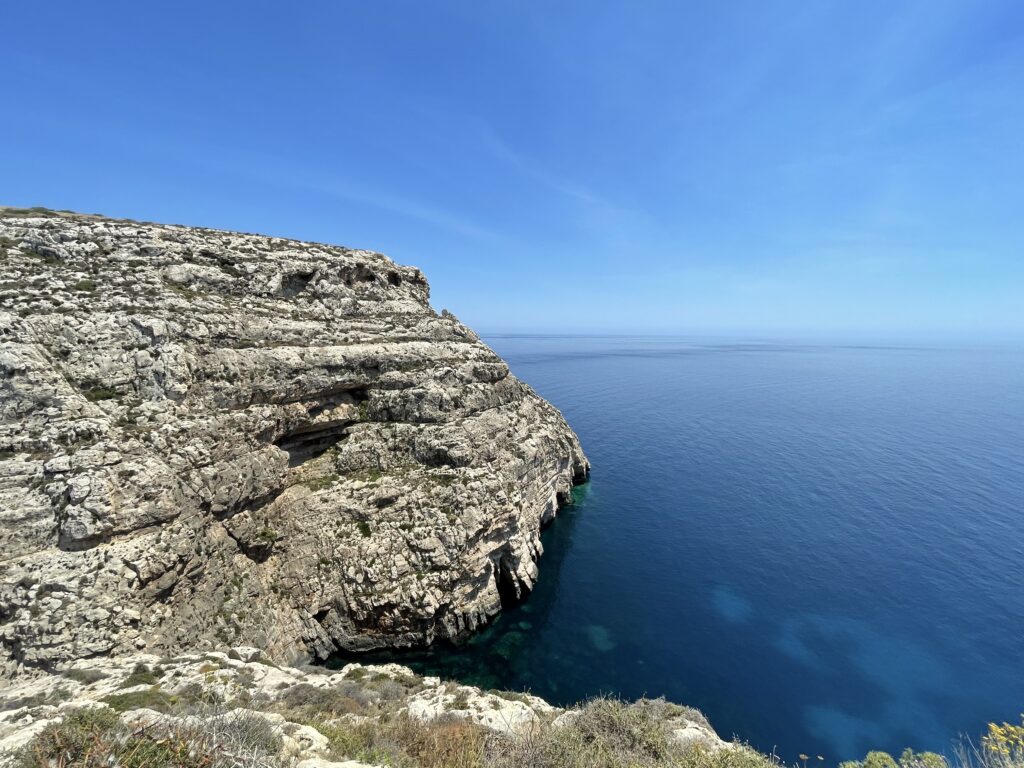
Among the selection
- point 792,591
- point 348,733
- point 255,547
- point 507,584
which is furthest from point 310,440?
point 792,591

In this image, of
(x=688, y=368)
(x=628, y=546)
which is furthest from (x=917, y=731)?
(x=688, y=368)

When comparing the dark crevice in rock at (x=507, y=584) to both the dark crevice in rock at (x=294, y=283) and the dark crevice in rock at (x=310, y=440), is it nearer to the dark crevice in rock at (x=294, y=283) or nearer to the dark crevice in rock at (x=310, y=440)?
the dark crevice in rock at (x=310, y=440)

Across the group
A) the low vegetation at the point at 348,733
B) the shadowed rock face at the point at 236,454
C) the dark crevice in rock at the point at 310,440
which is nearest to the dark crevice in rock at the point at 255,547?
the shadowed rock face at the point at 236,454

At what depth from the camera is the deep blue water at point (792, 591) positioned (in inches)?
1028

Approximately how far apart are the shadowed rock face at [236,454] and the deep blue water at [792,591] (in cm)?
726

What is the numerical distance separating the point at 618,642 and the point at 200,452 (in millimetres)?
29652

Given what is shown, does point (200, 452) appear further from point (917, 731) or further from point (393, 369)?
point (917, 731)

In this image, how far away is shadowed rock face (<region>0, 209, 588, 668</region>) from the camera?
2092 centimetres

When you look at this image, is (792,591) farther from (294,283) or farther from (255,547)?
(294,283)

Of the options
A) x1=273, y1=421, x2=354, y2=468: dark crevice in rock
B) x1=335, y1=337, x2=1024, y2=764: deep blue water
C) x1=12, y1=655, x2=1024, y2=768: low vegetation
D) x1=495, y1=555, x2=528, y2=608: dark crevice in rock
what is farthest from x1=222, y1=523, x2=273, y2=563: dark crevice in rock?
x1=495, y1=555, x2=528, y2=608: dark crevice in rock

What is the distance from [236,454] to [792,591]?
43.1 metres

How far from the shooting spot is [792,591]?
118ft

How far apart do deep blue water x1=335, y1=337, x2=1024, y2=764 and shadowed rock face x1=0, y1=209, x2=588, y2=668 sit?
23.8 ft

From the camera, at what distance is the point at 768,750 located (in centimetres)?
2283
